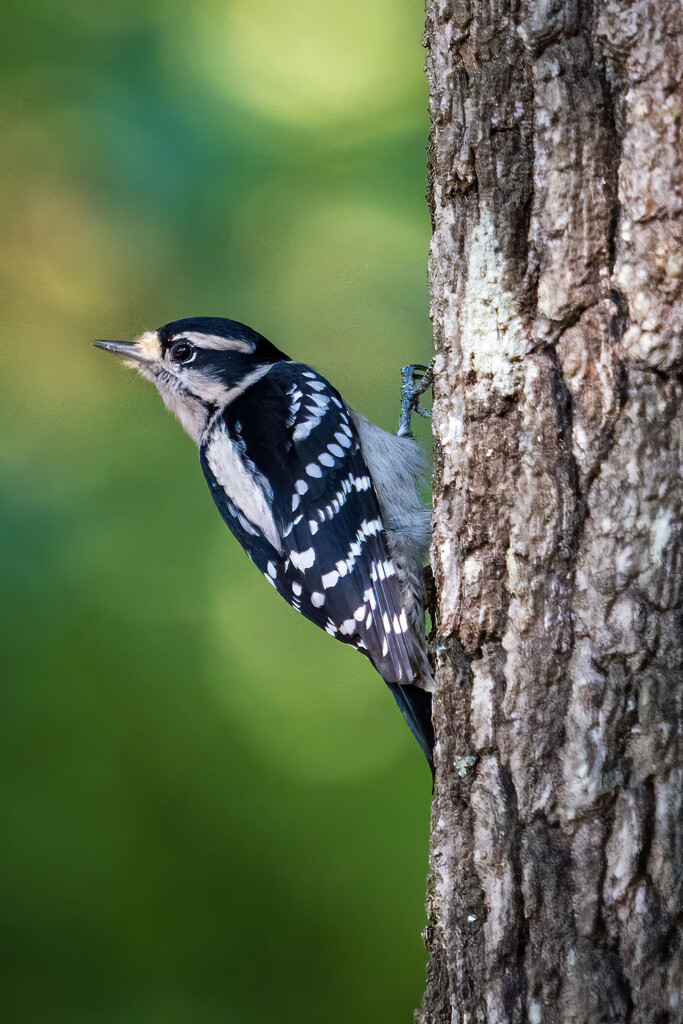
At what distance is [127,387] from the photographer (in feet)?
9.93

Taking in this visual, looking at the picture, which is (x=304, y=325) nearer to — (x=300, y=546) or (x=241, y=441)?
(x=241, y=441)

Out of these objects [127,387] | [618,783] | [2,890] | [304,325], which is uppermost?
[304,325]

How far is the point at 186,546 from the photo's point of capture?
294 centimetres

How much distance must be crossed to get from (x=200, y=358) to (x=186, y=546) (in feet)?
2.41

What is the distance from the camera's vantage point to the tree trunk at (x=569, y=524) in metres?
1.07

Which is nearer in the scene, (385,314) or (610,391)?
(610,391)

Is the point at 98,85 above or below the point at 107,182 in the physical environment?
above

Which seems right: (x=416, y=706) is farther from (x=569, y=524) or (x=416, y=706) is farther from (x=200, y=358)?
(x=200, y=358)

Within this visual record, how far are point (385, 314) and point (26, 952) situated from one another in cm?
242

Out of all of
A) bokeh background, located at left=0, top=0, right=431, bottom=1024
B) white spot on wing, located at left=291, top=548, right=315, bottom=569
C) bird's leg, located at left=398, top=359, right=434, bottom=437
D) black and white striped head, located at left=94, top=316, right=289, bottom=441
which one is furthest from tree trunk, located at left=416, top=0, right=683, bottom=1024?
bokeh background, located at left=0, top=0, right=431, bottom=1024

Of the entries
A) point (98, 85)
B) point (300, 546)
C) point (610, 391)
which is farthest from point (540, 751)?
point (98, 85)

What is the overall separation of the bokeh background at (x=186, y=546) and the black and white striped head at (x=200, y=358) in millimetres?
458

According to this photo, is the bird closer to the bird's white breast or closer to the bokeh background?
the bird's white breast

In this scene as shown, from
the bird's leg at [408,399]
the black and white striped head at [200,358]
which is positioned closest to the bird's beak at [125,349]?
the black and white striped head at [200,358]
